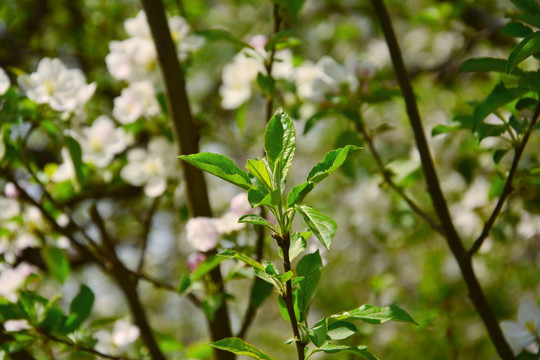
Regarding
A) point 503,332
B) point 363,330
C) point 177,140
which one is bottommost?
point 503,332

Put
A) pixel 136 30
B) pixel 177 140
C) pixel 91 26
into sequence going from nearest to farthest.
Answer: pixel 177 140, pixel 136 30, pixel 91 26

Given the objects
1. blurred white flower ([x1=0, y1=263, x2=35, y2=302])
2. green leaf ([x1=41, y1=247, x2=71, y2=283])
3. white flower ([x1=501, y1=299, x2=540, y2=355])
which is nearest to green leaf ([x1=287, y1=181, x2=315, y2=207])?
white flower ([x1=501, y1=299, x2=540, y2=355])

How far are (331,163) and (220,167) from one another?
0.12m

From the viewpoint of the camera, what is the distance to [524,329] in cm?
90

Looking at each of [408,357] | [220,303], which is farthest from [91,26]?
[408,357]

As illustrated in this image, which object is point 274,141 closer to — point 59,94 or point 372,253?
point 59,94

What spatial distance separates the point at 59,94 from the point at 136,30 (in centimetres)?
25

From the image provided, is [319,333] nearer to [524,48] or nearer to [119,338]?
[524,48]

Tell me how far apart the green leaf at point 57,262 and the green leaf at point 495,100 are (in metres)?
0.91

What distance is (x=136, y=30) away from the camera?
1.16 meters

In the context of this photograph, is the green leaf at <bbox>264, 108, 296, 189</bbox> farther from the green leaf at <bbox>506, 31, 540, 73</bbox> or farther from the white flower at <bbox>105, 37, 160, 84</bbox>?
the white flower at <bbox>105, 37, 160, 84</bbox>

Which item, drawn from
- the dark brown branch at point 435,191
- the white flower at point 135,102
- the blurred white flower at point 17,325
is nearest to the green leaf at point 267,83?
the dark brown branch at point 435,191

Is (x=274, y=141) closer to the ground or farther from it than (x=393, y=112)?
closer to the ground

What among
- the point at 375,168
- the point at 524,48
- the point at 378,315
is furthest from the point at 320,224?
the point at 375,168
